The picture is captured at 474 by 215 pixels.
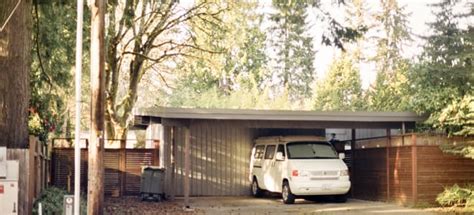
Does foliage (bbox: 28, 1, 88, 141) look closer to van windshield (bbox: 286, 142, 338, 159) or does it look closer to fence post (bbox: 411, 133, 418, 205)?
van windshield (bbox: 286, 142, 338, 159)

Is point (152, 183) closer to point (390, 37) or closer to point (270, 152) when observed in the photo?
point (270, 152)

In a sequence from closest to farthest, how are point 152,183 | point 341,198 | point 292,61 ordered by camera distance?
point 341,198 → point 152,183 → point 292,61

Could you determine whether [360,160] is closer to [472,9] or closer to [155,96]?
[472,9]

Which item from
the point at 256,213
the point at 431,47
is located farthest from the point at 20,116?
the point at 431,47

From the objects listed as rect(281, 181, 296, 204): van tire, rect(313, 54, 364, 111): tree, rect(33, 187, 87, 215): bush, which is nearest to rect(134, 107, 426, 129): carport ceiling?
rect(281, 181, 296, 204): van tire

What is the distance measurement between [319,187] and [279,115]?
2118 mm

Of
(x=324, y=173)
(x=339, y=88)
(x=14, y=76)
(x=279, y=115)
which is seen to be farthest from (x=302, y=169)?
(x=339, y=88)

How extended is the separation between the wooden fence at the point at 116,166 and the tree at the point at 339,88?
69.9 ft

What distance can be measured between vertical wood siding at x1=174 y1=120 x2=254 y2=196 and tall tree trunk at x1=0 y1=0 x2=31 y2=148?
868cm

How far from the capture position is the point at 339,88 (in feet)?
132

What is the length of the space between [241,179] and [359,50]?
28638 millimetres

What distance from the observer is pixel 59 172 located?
19078 millimetres

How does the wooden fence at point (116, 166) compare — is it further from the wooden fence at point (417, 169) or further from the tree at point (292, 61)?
the tree at point (292, 61)

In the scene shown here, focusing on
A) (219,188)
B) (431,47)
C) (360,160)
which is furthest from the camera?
(431,47)
